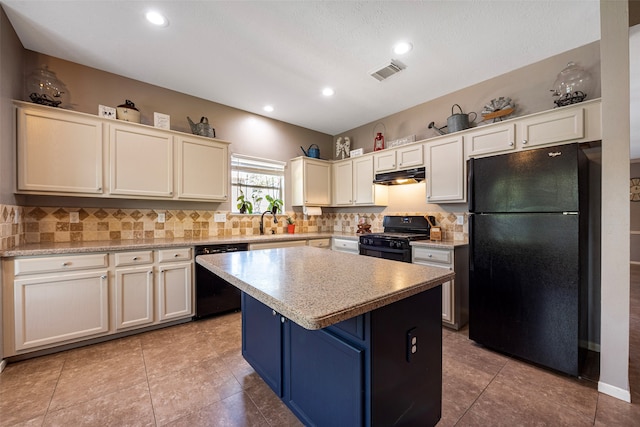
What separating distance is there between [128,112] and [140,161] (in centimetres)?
52

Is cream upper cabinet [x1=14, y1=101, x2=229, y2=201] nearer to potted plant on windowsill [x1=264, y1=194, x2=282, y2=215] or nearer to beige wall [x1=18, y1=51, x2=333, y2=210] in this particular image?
beige wall [x1=18, y1=51, x2=333, y2=210]

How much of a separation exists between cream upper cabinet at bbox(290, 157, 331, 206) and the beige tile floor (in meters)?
2.48

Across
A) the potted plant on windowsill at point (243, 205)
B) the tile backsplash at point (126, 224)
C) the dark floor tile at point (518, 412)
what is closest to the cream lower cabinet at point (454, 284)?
the tile backsplash at point (126, 224)

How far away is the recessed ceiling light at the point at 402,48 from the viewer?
2350mm

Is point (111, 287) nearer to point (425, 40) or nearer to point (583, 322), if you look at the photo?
point (425, 40)

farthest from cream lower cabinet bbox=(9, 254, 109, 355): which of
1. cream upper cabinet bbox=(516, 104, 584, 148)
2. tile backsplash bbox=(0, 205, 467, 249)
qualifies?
cream upper cabinet bbox=(516, 104, 584, 148)

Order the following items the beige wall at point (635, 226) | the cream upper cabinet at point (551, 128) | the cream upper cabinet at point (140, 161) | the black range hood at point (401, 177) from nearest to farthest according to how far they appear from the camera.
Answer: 1. the cream upper cabinet at point (551, 128)
2. the cream upper cabinet at point (140, 161)
3. the black range hood at point (401, 177)
4. the beige wall at point (635, 226)

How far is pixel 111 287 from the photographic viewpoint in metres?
2.45

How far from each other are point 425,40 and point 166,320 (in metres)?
3.69

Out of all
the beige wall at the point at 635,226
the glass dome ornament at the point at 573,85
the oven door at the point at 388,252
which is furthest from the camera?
the beige wall at the point at 635,226

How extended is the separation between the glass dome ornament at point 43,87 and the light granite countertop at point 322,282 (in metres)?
2.33

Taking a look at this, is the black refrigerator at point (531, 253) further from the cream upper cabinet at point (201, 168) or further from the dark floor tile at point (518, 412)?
the cream upper cabinet at point (201, 168)

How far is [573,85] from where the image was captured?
2354 millimetres

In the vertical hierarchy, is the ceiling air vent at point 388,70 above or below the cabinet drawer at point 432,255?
above
